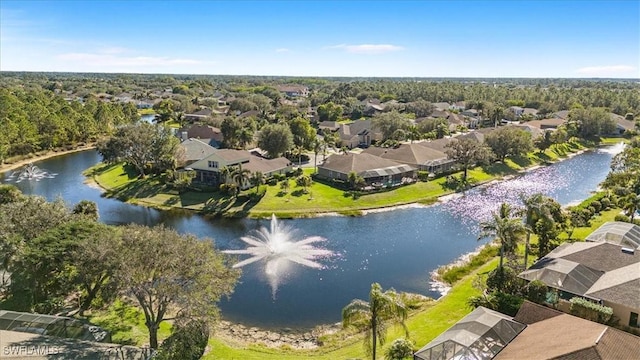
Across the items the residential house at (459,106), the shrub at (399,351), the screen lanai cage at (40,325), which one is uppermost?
the residential house at (459,106)

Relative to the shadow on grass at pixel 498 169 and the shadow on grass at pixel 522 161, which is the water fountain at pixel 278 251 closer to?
the shadow on grass at pixel 498 169

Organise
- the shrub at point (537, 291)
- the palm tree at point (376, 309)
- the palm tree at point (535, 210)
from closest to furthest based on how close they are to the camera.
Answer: the palm tree at point (376, 309), the shrub at point (537, 291), the palm tree at point (535, 210)

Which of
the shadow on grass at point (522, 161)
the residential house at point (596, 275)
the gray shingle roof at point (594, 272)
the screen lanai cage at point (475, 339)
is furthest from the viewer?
the shadow on grass at point (522, 161)

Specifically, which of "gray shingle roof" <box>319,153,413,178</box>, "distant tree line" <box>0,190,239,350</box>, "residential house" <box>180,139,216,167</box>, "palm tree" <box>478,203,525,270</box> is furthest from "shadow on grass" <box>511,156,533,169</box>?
A: "distant tree line" <box>0,190,239,350</box>

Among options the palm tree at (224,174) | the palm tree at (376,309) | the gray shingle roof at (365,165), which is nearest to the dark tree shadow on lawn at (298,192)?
the gray shingle roof at (365,165)

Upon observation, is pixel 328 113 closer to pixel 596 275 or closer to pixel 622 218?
pixel 622 218

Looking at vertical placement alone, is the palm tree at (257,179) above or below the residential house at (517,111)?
below

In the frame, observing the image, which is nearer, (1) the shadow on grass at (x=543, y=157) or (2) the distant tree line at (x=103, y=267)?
(2) the distant tree line at (x=103, y=267)

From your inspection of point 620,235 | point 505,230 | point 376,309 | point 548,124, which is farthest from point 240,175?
point 548,124
